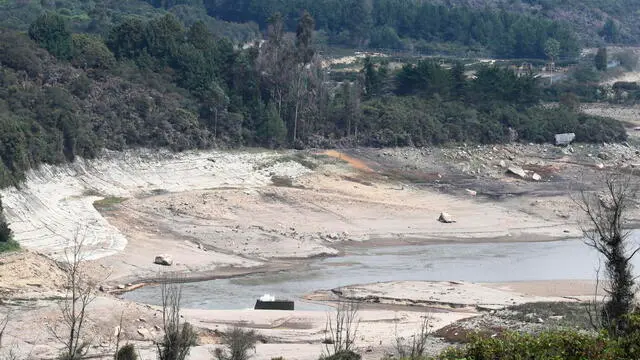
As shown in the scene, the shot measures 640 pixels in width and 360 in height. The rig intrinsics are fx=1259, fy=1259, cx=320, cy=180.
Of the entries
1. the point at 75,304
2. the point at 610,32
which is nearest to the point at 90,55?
the point at 75,304

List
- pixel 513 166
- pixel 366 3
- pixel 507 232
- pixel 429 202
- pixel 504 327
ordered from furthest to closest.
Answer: pixel 366 3 < pixel 513 166 < pixel 429 202 < pixel 507 232 < pixel 504 327

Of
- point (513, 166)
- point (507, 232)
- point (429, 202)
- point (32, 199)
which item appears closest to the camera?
point (32, 199)

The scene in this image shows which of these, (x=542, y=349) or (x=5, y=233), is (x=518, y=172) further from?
(x=542, y=349)

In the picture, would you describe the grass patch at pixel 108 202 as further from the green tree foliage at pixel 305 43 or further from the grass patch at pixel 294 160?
the green tree foliage at pixel 305 43

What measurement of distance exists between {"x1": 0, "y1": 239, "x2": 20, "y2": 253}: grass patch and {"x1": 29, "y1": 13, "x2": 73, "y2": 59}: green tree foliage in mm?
30881

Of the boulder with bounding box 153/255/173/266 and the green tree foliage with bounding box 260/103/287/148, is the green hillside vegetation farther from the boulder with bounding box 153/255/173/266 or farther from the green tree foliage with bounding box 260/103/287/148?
the boulder with bounding box 153/255/173/266

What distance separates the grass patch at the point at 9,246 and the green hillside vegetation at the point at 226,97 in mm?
14744

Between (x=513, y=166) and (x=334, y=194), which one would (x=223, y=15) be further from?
(x=334, y=194)

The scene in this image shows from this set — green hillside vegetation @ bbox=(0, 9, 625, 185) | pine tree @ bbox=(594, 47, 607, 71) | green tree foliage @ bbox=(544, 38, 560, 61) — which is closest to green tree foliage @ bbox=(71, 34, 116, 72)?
green hillside vegetation @ bbox=(0, 9, 625, 185)

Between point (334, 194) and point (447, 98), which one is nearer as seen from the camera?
point (334, 194)

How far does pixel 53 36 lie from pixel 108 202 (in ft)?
70.0

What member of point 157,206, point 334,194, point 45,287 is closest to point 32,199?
point 157,206

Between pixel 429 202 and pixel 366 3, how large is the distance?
246ft

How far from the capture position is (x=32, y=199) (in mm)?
47812
